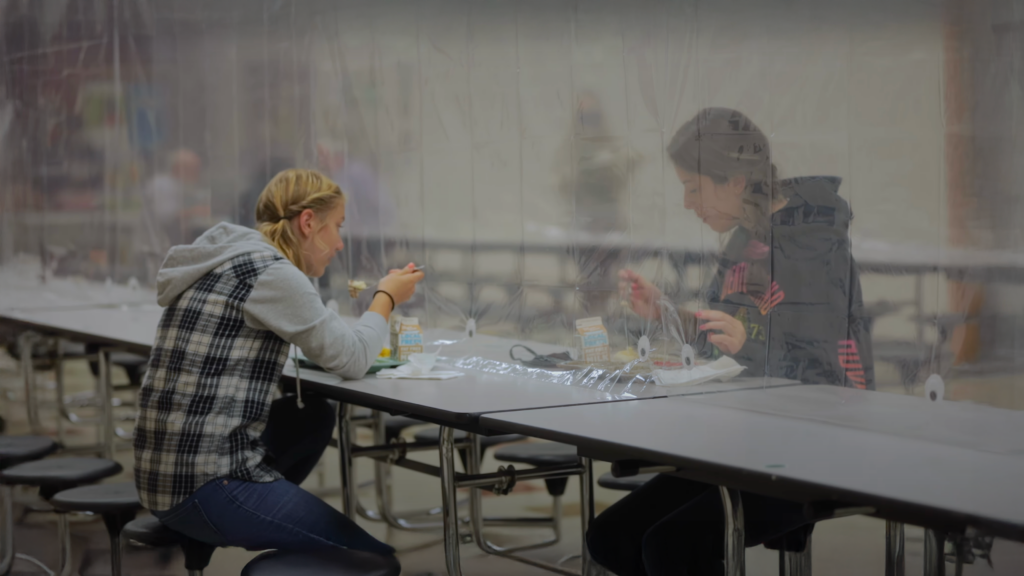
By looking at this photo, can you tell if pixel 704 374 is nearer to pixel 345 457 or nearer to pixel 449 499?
pixel 449 499

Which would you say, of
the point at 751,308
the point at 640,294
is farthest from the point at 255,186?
the point at 751,308

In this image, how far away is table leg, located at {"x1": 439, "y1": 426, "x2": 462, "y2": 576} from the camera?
188cm

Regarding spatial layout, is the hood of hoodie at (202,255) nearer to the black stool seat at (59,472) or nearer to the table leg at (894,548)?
the black stool seat at (59,472)

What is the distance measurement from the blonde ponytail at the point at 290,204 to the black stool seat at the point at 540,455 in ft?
2.68

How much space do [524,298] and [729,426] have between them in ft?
3.17

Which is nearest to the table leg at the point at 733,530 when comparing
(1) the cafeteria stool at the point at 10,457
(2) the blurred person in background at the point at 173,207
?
(1) the cafeteria stool at the point at 10,457

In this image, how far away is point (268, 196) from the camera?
6.80 feet

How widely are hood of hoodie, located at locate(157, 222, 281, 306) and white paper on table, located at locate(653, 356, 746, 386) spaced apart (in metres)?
0.79

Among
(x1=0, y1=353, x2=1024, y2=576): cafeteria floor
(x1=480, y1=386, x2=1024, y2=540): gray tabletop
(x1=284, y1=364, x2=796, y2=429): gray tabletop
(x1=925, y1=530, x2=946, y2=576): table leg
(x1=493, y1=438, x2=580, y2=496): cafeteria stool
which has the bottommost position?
(x1=0, y1=353, x2=1024, y2=576): cafeteria floor

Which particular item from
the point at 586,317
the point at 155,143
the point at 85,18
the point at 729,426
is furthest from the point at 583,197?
the point at 85,18

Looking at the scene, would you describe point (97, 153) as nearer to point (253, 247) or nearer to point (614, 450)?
point (253, 247)

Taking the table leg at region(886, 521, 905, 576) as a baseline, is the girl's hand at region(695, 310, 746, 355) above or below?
above

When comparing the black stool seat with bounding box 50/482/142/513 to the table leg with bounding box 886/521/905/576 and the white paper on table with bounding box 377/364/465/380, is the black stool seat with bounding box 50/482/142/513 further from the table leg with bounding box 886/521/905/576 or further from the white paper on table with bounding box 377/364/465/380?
the table leg with bounding box 886/521/905/576

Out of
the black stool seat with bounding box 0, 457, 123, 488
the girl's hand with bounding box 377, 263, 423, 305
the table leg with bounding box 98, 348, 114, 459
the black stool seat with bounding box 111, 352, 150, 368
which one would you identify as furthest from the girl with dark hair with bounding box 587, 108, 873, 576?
the black stool seat with bounding box 111, 352, 150, 368
